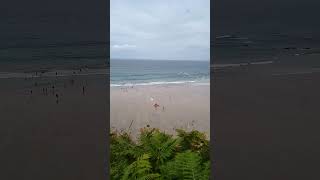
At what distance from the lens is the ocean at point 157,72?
7.39 ft

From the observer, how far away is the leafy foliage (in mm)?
1655

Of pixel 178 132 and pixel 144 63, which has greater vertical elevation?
pixel 144 63

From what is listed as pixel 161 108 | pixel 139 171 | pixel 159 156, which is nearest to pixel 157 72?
pixel 161 108
